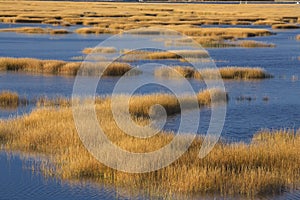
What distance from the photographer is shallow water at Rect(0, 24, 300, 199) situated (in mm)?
12172

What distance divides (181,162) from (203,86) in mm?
12972

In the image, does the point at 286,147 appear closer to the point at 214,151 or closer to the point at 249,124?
the point at 214,151

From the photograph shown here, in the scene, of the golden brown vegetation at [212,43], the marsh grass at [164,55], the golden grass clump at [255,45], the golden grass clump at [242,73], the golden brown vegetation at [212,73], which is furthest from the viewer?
the golden grass clump at [255,45]

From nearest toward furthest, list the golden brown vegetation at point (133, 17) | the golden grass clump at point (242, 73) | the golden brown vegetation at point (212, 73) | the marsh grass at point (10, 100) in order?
1. the marsh grass at point (10, 100)
2. the golden brown vegetation at point (212, 73)
3. the golden grass clump at point (242, 73)
4. the golden brown vegetation at point (133, 17)

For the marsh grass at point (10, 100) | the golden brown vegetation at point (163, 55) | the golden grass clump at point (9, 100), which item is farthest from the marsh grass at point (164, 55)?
the golden grass clump at point (9, 100)

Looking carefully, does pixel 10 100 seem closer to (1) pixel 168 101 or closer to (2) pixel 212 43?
(1) pixel 168 101

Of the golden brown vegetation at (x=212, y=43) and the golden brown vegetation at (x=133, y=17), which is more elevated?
the golden brown vegetation at (x=212, y=43)

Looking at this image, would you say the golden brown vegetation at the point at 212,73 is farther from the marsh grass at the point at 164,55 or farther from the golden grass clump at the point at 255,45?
the golden grass clump at the point at 255,45

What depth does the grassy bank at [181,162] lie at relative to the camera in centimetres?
1170

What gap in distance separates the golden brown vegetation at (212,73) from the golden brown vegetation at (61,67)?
5.48 feet

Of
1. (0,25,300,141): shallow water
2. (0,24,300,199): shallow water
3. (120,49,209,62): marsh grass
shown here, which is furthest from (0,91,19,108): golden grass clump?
Answer: (120,49,209,62): marsh grass

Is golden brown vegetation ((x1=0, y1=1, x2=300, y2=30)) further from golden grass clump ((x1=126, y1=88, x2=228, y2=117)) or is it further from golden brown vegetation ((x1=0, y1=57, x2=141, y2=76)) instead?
golden grass clump ((x1=126, y1=88, x2=228, y2=117))

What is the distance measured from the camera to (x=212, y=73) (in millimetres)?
27875

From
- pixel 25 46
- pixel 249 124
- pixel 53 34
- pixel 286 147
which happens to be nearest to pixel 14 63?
pixel 25 46
